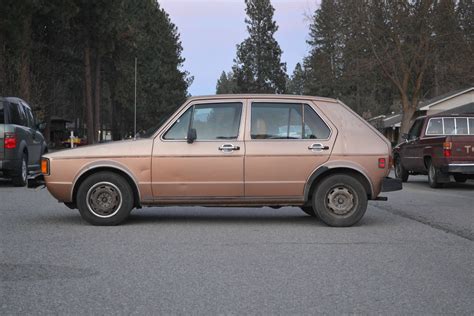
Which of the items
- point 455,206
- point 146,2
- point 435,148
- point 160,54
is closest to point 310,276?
point 455,206

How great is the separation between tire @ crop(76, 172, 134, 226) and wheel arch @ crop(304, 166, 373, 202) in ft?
8.30

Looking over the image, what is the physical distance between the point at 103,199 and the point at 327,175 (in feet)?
10.6

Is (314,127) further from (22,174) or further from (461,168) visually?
(22,174)

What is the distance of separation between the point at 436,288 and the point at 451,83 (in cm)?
3345

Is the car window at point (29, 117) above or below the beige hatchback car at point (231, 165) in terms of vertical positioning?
above

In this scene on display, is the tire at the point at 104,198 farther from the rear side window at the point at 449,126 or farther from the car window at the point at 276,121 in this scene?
the rear side window at the point at 449,126

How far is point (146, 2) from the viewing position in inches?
2356

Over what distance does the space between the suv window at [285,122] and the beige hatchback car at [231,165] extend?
0.01m

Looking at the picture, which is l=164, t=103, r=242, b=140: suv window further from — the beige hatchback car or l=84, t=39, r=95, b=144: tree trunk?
l=84, t=39, r=95, b=144: tree trunk

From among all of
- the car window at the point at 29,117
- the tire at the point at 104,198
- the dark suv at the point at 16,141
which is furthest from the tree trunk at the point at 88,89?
the tire at the point at 104,198

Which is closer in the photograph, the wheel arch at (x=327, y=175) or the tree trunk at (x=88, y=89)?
the wheel arch at (x=327, y=175)

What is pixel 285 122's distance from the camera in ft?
29.4

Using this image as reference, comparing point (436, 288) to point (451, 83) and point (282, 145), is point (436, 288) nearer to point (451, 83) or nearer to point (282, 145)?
point (282, 145)

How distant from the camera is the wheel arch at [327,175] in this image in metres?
8.78
